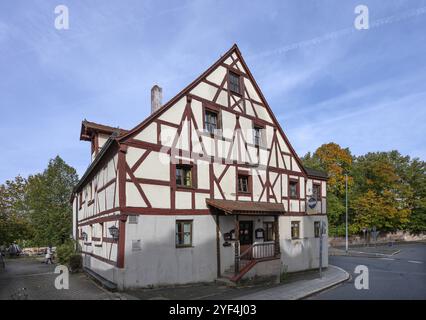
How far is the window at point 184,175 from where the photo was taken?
572 inches

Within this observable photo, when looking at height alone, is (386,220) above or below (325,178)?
below

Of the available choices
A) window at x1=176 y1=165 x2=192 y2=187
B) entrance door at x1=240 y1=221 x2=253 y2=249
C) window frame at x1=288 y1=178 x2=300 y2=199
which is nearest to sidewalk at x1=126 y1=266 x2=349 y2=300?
entrance door at x1=240 y1=221 x2=253 y2=249

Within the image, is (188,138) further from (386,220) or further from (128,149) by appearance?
(386,220)

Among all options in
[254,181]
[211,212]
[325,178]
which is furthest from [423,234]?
[211,212]

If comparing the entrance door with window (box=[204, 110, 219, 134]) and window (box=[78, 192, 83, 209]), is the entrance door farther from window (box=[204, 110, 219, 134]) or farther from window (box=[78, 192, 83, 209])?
window (box=[78, 192, 83, 209])

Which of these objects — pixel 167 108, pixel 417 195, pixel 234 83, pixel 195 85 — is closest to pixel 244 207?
pixel 167 108

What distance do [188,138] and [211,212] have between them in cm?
357

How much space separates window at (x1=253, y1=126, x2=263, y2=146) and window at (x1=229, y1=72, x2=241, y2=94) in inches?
93.3

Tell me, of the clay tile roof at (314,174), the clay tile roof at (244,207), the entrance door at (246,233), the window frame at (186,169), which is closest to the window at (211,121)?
the window frame at (186,169)

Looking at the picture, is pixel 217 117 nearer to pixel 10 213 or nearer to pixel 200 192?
pixel 200 192

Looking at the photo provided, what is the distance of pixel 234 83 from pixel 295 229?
9.73 metres

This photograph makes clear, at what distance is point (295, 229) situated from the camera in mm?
20750

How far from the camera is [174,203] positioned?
1388 centimetres

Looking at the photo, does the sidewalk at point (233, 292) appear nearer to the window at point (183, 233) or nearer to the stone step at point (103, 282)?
the stone step at point (103, 282)
